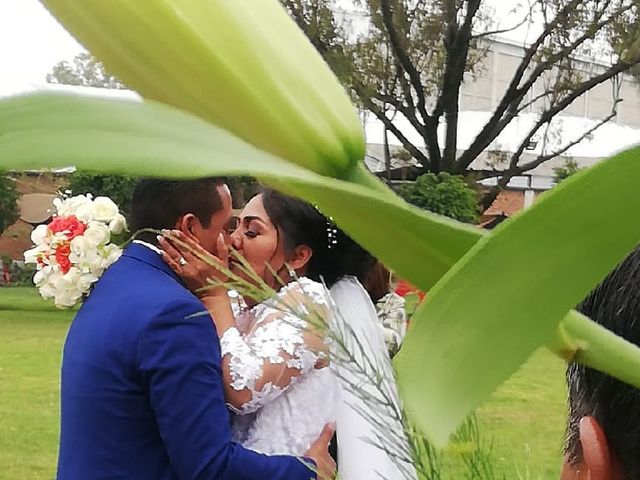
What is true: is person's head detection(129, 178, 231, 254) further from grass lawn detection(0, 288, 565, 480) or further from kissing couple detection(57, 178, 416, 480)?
grass lawn detection(0, 288, 565, 480)

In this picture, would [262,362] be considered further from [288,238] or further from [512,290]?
[512,290]

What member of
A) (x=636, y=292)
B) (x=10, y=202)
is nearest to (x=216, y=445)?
(x=636, y=292)

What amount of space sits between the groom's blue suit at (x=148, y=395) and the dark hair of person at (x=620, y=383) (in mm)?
817

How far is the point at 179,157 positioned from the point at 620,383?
0.39 metres

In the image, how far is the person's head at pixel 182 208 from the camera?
1.46 meters

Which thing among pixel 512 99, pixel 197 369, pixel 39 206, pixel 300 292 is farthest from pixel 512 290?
pixel 39 206

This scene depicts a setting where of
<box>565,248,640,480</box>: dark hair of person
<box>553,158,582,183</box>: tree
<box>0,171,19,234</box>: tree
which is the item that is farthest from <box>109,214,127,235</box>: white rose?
<box>0,171,19,234</box>: tree

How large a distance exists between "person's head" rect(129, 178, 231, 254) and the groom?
0.38 ft

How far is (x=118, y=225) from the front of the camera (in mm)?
1546

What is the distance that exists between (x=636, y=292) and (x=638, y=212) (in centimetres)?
34

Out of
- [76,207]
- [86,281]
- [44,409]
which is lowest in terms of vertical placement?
[44,409]

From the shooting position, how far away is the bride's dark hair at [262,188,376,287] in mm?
1596

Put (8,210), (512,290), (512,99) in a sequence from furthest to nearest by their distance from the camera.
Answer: (8,210) → (512,99) → (512,290)

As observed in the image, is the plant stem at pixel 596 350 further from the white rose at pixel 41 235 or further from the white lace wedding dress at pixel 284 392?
the white rose at pixel 41 235
